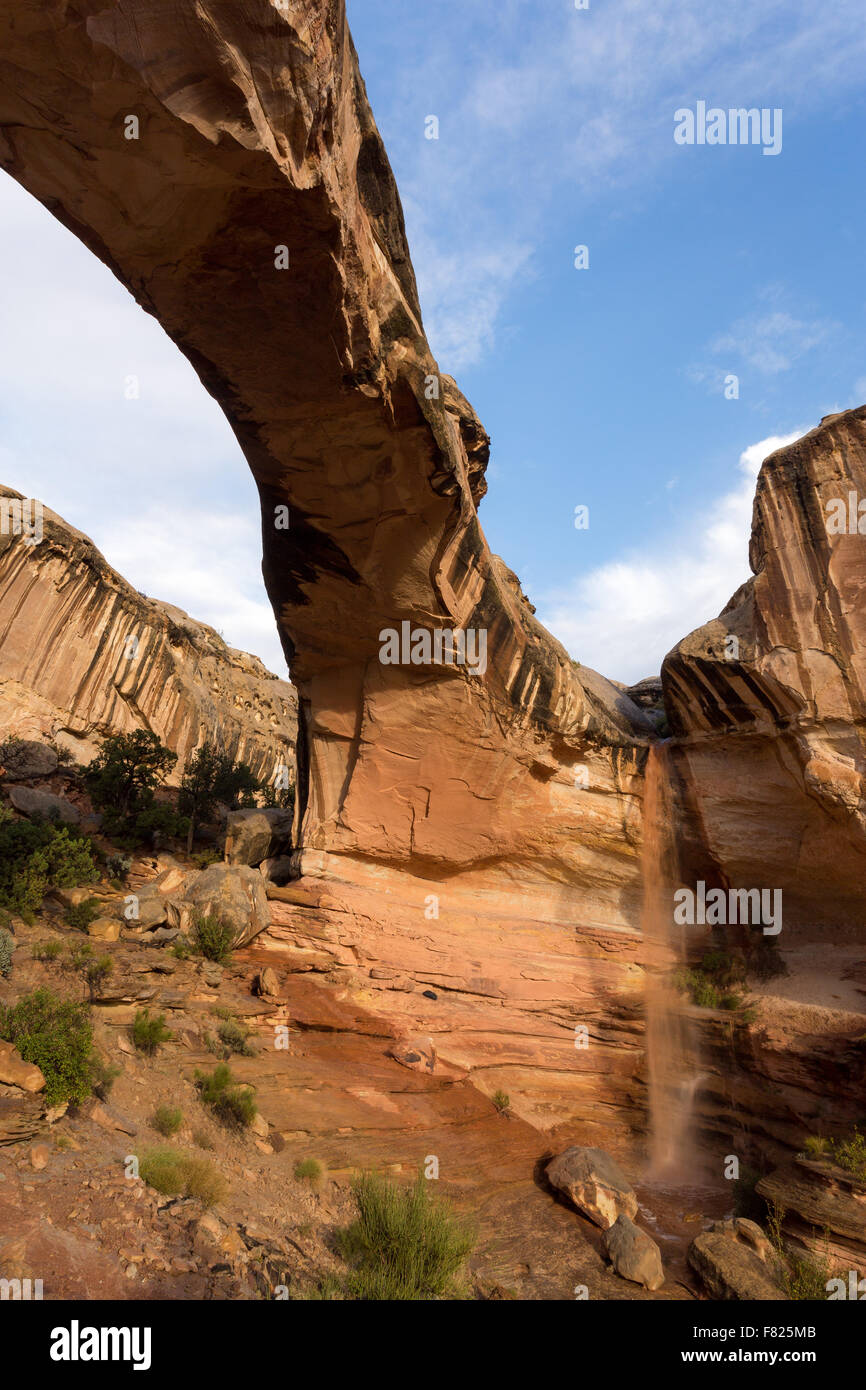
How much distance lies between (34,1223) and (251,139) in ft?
31.7

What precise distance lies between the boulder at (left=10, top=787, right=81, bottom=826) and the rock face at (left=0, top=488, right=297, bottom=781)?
15.9ft

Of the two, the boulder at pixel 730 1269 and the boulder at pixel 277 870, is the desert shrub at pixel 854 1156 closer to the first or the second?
the boulder at pixel 730 1269

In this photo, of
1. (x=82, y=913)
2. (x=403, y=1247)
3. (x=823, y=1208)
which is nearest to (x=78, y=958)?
(x=82, y=913)

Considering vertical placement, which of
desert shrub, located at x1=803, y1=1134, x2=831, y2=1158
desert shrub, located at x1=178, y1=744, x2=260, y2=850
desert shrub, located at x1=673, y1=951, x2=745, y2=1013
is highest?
desert shrub, located at x1=178, y1=744, x2=260, y2=850

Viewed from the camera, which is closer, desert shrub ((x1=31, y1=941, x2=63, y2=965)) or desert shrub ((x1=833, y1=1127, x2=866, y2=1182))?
desert shrub ((x1=31, y1=941, x2=63, y2=965))

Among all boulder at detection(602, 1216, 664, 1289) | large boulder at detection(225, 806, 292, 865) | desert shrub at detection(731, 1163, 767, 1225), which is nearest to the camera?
boulder at detection(602, 1216, 664, 1289)

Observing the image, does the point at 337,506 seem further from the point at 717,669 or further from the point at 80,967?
→ the point at 717,669

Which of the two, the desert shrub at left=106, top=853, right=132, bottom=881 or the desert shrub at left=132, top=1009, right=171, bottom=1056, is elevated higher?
the desert shrub at left=106, top=853, right=132, bottom=881

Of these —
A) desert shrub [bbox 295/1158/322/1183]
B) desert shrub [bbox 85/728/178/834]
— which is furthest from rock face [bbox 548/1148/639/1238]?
desert shrub [bbox 85/728/178/834]

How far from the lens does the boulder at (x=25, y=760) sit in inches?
877

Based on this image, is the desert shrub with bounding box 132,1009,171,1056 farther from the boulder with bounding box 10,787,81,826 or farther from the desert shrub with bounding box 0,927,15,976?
the boulder with bounding box 10,787,81,826

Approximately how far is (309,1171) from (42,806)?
12500 millimetres

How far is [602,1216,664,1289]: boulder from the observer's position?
9.55 meters

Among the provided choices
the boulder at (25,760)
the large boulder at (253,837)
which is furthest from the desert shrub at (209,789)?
the boulder at (25,760)
